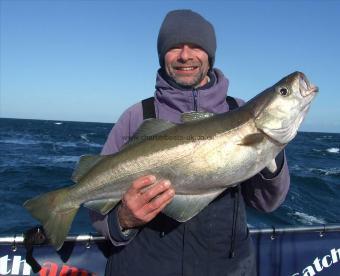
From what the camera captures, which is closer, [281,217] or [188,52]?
[188,52]

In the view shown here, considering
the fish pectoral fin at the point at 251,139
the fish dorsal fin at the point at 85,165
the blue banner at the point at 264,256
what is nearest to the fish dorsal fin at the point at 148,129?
the fish dorsal fin at the point at 85,165

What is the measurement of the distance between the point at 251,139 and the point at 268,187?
1.85 feet

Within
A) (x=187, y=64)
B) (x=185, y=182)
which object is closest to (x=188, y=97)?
(x=187, y=64)

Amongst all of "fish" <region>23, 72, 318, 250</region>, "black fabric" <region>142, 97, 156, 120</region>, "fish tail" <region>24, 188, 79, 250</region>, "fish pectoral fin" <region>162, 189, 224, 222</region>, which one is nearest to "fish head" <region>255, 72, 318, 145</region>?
"fish" <region>23, 72, 318, 250</region>

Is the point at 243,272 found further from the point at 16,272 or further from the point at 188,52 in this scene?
the point at 16,272

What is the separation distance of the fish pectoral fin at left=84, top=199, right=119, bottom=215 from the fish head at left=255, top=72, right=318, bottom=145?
154 centimetres

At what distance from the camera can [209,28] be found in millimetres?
4262

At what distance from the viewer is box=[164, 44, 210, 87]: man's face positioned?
12.9 feet

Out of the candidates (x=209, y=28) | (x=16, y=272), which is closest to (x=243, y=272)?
(x=209, y=28)

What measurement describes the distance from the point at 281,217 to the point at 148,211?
A: 12364 millimetres

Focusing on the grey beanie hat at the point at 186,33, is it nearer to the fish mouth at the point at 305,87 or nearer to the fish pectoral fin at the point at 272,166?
the fish mouth at the point at 305,87

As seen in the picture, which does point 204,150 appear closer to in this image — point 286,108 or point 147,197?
point 147,197

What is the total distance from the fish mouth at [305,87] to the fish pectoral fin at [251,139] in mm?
539

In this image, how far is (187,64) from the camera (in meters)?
3.92
